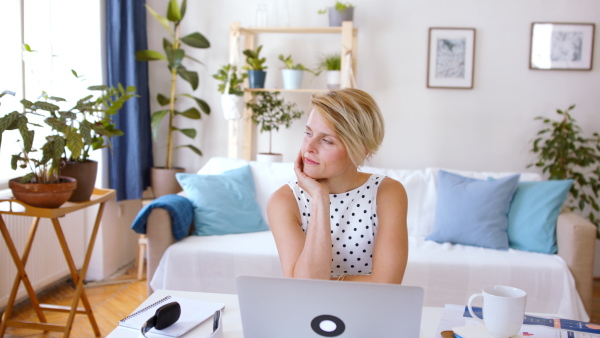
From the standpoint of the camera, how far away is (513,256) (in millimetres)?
2914

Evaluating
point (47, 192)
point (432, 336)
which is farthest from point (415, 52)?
point (432, 336)

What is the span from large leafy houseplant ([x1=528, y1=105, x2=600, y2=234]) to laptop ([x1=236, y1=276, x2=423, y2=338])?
307cm

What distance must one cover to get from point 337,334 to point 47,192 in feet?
6.09

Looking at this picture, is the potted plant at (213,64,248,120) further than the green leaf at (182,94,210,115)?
No

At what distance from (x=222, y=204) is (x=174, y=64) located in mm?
1199

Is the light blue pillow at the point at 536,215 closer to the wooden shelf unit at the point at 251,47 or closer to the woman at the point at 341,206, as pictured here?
the wooden shelf unit at the point at 251,47

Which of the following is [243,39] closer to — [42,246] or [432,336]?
[42,246]

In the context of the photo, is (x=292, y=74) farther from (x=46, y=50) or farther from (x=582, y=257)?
(x=582, y=257)

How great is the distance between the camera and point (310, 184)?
1.54 m

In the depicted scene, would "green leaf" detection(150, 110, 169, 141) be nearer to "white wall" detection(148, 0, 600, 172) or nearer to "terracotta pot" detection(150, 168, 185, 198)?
"terracotta pot" detection(150, 168, 185, 198)

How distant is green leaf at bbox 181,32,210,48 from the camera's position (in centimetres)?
388

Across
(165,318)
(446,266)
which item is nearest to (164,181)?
(446,266)

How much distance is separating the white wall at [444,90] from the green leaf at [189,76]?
354 millimetres

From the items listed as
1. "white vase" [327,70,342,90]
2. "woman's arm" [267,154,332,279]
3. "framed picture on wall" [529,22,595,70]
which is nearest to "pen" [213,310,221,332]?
"woman's arm" [267,154,332,279]
